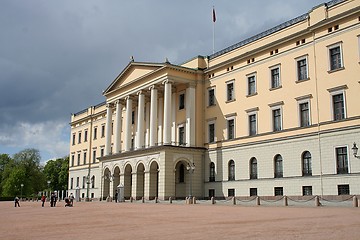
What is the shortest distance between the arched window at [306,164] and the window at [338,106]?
172 inches

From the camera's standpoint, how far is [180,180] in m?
50.9

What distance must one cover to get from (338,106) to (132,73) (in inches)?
1158

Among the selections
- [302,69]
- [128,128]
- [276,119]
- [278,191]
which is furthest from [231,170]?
[128,128]

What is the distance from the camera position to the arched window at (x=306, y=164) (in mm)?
36938

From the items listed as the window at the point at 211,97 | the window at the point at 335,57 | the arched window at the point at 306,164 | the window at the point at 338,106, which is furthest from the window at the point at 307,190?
the window at the point at 211,97

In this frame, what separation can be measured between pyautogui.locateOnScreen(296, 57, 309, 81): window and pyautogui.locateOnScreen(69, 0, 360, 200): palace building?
0.10m

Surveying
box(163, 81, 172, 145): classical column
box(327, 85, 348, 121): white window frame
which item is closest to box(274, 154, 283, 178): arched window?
box(327, 85, 348, 121): white window frame

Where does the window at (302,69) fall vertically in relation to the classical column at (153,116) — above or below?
above

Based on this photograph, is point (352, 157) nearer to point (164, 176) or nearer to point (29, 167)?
point (164, 176)

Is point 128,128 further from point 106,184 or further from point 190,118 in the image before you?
point 190,118

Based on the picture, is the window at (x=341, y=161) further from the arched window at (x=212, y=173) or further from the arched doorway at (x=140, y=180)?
the arched doorway at (x=140, y=180)

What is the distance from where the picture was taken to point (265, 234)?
12336 mm

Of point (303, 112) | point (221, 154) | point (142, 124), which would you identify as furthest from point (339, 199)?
point (142, 124)

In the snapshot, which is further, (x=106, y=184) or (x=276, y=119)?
(x=106, y=184)
